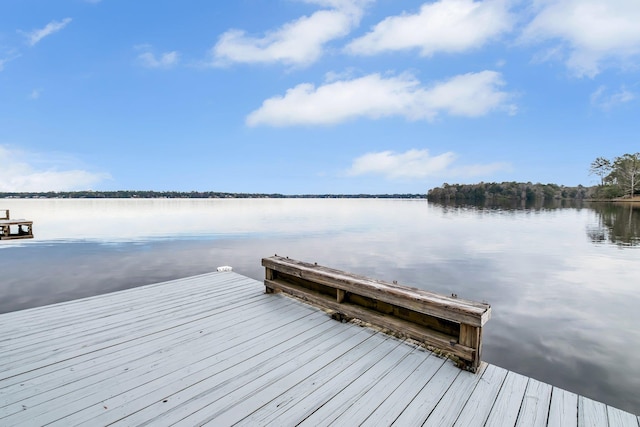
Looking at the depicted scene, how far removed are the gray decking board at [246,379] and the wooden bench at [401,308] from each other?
0.15 metres

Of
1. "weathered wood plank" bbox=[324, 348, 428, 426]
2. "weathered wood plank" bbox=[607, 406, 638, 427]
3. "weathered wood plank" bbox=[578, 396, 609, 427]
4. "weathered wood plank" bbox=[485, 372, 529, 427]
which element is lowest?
"weathered wood plank" bbox=[607, 406, 638, 427]

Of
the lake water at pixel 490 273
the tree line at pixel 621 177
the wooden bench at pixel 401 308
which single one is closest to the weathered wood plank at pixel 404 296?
the wooden bench at pixel 401 308

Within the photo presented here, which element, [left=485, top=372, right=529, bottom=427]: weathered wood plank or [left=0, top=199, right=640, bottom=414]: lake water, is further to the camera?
[left=0, top=199, right=640, bottom=414]: lake water

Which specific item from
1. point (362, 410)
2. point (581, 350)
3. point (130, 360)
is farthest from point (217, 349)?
point (581, 350)

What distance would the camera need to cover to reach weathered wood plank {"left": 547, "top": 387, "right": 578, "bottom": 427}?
2.07 m

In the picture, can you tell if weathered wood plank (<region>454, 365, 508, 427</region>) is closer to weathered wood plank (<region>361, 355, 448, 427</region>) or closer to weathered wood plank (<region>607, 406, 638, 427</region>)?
weathered wood plank (<region>361, 355, 448, 427</region>)

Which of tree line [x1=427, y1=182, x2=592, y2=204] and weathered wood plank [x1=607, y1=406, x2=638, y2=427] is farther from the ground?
tree line [x1=427, y1=182, x2=592, y2=204]

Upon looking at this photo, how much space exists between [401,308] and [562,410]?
1.40 meters

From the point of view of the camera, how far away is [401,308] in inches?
126

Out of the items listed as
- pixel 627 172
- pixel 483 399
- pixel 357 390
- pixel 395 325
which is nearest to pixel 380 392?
pixel 357 390

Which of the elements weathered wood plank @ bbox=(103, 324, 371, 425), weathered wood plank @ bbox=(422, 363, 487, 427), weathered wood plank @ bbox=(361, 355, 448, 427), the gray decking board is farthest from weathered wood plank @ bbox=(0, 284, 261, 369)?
weathered wood plank @ bbox=(422, 363, 487, 427)

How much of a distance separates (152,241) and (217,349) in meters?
14.8

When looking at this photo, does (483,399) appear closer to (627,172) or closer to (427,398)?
(427,398)

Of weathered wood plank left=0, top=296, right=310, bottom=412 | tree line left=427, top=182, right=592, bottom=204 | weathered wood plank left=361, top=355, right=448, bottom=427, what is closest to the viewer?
weathered wood plank left=361, top=355, right=448, bottom=427
